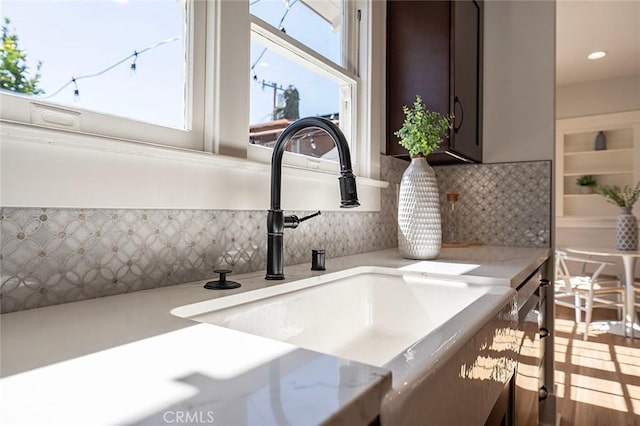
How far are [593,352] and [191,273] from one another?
10.6 ft

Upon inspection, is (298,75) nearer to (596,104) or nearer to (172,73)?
(172,73)

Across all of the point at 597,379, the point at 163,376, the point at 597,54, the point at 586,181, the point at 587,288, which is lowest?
the point at 597,379

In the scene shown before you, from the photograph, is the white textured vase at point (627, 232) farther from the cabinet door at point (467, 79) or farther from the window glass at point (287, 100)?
the window glass at point (287, 100)

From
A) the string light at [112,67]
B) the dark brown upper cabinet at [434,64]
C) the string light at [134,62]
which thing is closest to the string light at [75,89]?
the string light at [112,67]

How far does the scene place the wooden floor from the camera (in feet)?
6.74

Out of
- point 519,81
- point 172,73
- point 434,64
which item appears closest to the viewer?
point 172,73

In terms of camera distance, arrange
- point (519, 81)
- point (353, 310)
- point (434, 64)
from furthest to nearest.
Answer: point (519, 81), point (434, 64), point (353, 310)

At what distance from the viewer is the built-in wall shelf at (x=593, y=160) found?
467cm

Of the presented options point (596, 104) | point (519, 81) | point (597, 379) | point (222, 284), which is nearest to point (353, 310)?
point (222, 284)

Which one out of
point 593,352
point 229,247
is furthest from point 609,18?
point 229,247

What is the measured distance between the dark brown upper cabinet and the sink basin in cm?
89

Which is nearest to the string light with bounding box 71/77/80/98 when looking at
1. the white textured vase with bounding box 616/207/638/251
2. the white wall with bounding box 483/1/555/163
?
the white wall with bounding box 483/1/555/163

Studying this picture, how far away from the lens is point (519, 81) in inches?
85.6

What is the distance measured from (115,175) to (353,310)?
0.69m
